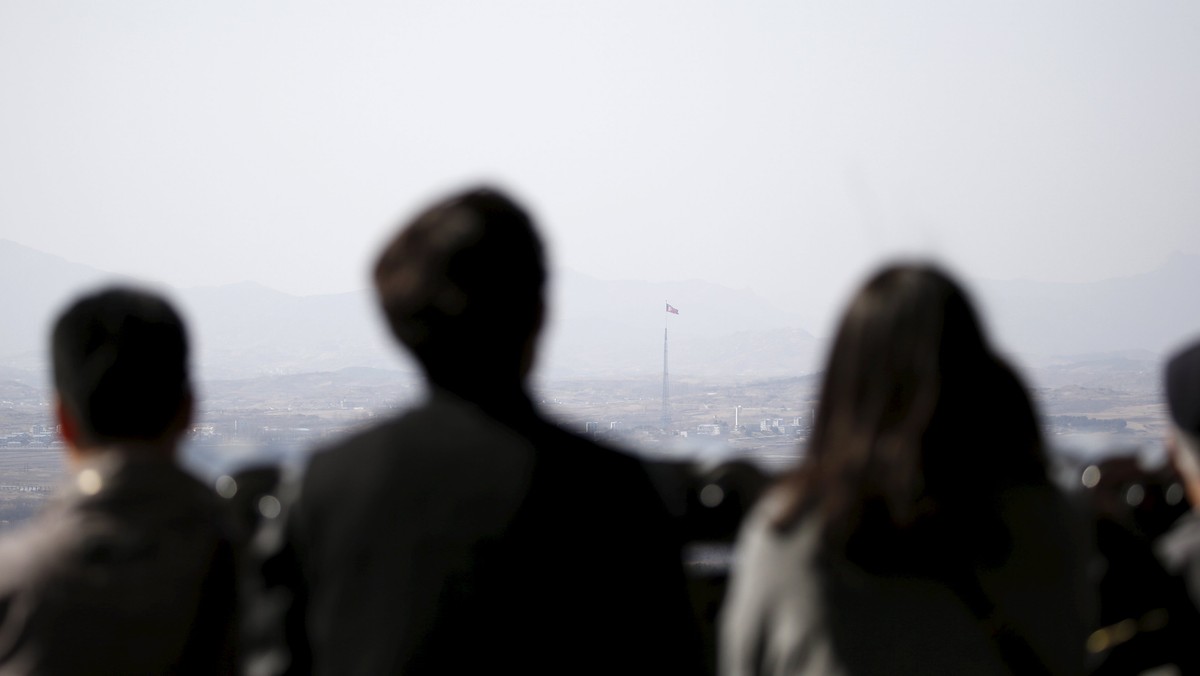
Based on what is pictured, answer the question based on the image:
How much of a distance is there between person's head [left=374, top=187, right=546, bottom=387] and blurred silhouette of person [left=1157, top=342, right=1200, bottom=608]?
1187 millimetres

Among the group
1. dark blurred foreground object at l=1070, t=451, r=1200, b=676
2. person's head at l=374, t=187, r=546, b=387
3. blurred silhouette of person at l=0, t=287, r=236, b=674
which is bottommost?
dark blurred foreground object at l=1070, t=451, r=1200, b=676

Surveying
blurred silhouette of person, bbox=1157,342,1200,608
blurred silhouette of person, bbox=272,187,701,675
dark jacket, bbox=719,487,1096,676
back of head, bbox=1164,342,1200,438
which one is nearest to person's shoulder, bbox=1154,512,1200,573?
blurred silhouette of person, bbox=1157,342,1200,608

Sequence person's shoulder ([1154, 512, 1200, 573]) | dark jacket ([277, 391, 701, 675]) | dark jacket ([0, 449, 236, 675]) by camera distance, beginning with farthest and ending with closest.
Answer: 1. person's shoulder ([1154, 512, 1200, 573])
2. dark jacket ([0, 449, 236, 675])
3. dark jacket ([277, 391, 701, 675])

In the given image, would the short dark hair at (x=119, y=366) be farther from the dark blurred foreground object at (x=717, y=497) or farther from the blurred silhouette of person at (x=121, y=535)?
the dark blurred foreground object at (x=717, y=497)

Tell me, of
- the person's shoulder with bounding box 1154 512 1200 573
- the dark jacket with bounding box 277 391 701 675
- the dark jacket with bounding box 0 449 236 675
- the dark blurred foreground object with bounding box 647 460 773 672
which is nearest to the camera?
the dark jacket with bounding box 277 391 701 675

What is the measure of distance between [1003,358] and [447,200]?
86 centimetres

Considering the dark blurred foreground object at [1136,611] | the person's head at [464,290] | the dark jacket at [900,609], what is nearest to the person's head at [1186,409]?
the dark blurred foreground object at [1136,611]

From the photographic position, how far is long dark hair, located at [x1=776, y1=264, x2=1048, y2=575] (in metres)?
A: 1.64

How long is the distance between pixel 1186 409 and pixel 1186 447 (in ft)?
0.25

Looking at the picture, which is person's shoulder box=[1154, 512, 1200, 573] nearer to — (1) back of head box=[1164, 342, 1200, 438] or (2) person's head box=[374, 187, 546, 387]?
(1) back of head box=[1164, 342, 1200, 438]

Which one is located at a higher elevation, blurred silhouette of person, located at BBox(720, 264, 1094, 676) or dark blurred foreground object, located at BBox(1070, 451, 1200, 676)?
blurred silhouette of person, located at BBox(720, 264, 1094, 676)

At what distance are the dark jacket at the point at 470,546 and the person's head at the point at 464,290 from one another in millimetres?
59

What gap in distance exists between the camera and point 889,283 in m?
1.69

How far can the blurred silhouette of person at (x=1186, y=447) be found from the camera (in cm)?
204
